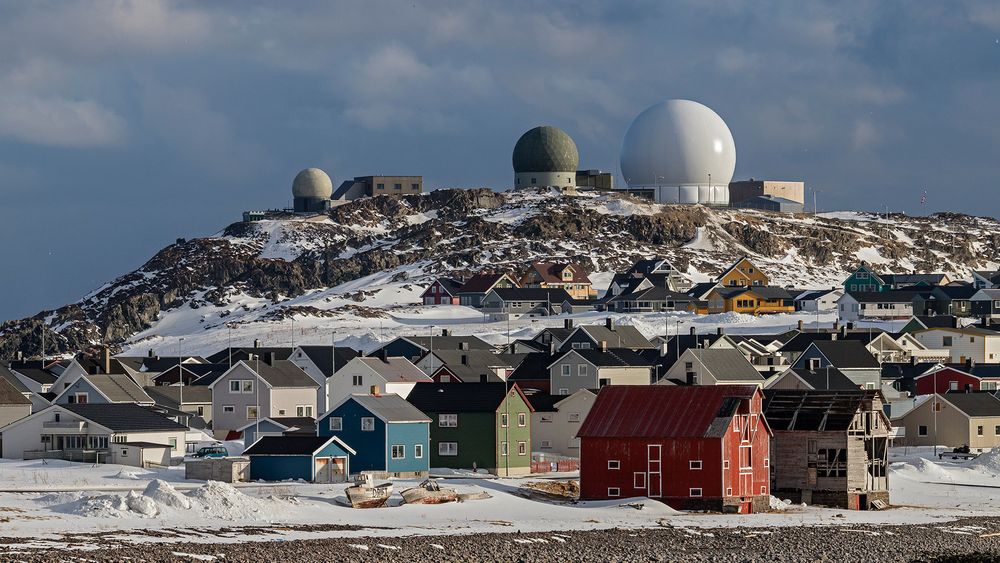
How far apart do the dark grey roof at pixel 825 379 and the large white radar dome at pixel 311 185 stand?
92.8 meters

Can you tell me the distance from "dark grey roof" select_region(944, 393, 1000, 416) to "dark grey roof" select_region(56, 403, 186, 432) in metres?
34.1

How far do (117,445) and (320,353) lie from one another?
26961 millimetres

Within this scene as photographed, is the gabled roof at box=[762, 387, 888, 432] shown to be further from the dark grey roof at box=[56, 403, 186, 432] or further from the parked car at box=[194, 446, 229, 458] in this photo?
the dark grey roof at box=[56, 403, 186, 432]

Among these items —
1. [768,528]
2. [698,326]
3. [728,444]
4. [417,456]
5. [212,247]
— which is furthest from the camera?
[212,247]

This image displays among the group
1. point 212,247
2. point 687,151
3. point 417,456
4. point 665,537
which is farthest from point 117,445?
point 687,151

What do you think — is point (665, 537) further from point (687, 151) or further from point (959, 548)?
point (687, 151)

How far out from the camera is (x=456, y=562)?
42.9 metres

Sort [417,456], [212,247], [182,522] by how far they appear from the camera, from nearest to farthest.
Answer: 1. [182,522]
2. [417,456]
3. [212,247]

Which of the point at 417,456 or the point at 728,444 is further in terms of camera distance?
the point at 417,456

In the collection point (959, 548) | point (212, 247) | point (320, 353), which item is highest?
point (212, 247)

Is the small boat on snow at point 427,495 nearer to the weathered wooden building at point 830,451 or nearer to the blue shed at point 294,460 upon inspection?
the blue shed at point 294,460

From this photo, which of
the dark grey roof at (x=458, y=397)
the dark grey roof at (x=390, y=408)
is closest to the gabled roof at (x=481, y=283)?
the dark grey roof at (x=458, y=397)

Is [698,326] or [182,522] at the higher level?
[698,326]

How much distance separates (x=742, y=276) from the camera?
5531 inches
